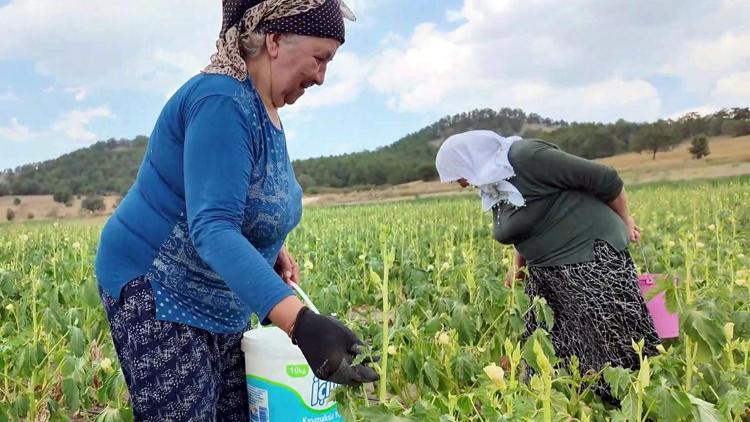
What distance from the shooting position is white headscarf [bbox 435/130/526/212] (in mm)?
3021

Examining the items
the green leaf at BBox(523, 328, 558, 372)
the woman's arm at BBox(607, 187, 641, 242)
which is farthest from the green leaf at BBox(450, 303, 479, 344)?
the woman's arm at BBox(607, 187, 641, 242)

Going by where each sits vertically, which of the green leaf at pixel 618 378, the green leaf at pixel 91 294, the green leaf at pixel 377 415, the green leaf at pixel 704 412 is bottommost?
the green leaf at pixel 704 412

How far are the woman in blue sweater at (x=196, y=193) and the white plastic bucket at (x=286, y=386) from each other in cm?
13

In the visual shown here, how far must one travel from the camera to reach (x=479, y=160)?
122 inches

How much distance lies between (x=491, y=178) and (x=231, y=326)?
1.46 metres

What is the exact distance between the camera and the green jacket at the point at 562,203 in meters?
2.93

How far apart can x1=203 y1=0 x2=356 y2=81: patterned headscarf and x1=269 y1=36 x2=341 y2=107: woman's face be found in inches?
0.8

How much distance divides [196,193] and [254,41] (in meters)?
0.41

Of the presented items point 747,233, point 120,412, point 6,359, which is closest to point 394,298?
point 6,359

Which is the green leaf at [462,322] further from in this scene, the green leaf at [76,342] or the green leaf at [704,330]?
the green leaf at [76,342]

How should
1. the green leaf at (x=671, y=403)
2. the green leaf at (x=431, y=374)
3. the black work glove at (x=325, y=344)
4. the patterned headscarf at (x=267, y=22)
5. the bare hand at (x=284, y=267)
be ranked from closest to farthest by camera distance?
the black work glove at (x=325, y=344), the patterned headscarf at (x=267, y=22), the green leaf at (x=671, y=403), the bare hand at (x=284, y=267), the green leaf at (x=431, y=374)

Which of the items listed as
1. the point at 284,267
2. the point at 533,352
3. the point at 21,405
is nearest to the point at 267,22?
the point at 284,267

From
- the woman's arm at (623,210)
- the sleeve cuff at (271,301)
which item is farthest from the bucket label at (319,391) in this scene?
the woman's arm at (623,210)

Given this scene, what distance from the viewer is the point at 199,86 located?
5.14 ft
